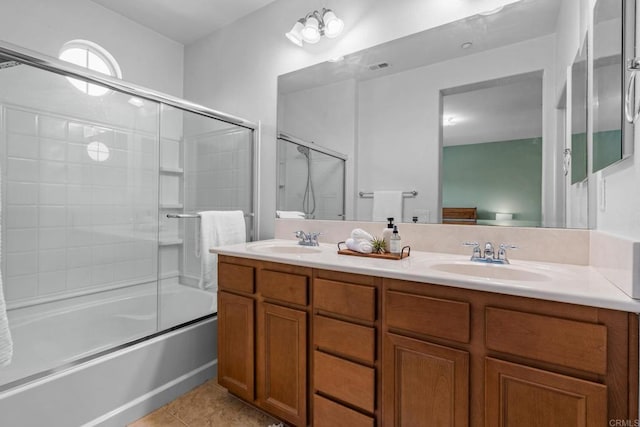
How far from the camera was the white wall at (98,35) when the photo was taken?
2.02 meters

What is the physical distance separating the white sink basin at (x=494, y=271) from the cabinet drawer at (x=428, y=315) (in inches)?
10.1

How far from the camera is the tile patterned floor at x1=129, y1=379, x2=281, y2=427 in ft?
5.28

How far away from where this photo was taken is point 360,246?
1.57 m

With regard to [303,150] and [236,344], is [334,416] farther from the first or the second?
[303,150]

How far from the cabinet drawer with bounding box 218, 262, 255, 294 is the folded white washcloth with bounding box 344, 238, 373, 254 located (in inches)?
20.5

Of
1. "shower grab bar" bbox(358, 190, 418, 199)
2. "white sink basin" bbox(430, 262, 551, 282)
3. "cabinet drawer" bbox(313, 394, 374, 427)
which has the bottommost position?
"cabinet drawer" bbox(313, 394, 374, 427)

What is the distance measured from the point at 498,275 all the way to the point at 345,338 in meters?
0.68

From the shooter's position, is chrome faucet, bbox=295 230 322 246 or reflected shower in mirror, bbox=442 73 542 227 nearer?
reflected shower in mirror, bbox=442 73 542 227

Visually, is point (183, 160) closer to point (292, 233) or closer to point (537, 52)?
point (292, 233)

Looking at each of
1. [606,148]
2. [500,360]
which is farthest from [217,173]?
[606,148]

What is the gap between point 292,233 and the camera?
88.0 inches

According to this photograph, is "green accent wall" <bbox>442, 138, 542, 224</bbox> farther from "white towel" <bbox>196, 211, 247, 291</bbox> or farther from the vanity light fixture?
"white towel" <bbox>196, 211, 247, 291</bbox>
